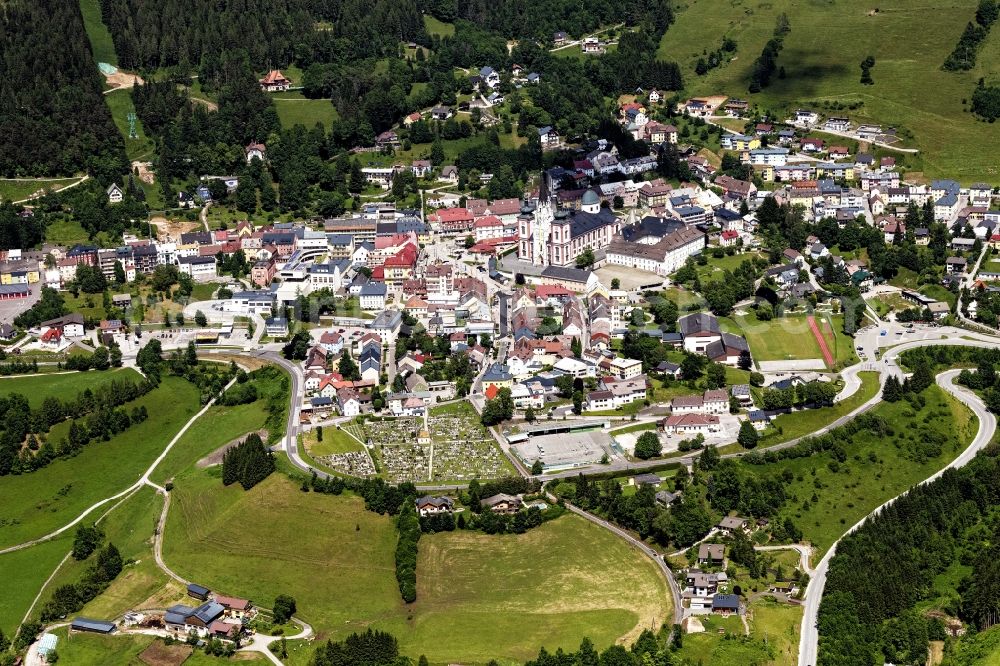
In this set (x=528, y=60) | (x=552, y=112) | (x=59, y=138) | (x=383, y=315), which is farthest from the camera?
(x=528, y=60)

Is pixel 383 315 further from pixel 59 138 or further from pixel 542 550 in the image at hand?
pixel 59 138

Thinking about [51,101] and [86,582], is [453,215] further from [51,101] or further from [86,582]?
[86,582]

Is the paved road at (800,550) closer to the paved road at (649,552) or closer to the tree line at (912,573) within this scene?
the tree line at (912,573)

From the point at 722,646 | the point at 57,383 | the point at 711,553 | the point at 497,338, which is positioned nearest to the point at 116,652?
the point at 722,646

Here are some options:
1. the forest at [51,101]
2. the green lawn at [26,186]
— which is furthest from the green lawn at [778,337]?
the green lawn at [26,186]

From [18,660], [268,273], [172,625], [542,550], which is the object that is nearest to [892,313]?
[542,550]
